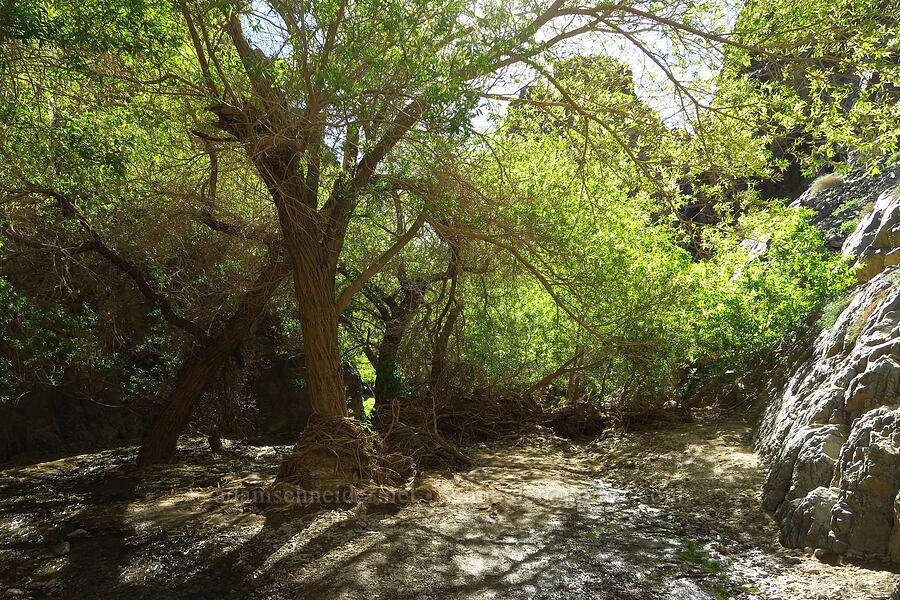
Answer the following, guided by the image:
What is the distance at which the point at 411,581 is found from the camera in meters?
3.92

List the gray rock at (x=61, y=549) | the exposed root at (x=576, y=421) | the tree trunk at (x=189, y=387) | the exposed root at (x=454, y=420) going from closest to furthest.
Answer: the gray rock at (x=61, y=549) → the tree trunk at (x=189, y=387) → the exposed root at (x=454, y=420) → the exposed root at (x=576, y=421)

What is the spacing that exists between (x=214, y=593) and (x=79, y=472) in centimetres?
511

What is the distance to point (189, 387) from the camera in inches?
303

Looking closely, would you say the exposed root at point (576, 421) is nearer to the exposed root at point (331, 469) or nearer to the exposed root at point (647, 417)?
the exposed root at point (647, 417)

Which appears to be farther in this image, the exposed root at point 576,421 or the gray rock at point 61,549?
the exposed root at point 576,421

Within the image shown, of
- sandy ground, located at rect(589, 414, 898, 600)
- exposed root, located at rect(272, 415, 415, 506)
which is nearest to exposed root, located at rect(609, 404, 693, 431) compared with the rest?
sandy ground, located at rect(589, 414, 898, 600)

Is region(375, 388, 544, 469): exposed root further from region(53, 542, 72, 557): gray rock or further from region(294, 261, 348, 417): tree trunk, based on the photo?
region(53, 542, 72, 557): gray rock

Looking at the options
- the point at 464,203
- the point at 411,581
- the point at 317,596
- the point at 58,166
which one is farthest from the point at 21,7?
the point at 411,581

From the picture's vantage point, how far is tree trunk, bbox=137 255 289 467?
A: 763cm

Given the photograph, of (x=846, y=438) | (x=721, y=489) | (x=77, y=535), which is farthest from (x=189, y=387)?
(x=846, y=438)

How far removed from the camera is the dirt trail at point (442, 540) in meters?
3.81

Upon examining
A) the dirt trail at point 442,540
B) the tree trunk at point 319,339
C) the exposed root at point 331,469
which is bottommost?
the dirt trail at point 442,540

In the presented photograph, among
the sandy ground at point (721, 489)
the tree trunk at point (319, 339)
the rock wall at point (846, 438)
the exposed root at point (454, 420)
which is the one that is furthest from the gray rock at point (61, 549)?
the rock wall at point (846, 438)

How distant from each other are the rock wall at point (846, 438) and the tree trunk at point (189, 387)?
20.2 ft
